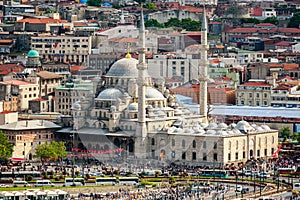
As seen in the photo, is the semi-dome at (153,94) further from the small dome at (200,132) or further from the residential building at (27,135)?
the residential building at (27,135)

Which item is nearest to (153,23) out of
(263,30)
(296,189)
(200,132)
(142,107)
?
(263,30)

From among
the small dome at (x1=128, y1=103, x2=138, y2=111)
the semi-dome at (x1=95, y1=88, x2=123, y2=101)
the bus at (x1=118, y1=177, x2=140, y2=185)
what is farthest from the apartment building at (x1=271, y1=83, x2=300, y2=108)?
the bus at (x1=118, y1=177, x2=140, y2=185)

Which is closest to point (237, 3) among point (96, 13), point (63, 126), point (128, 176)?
point (96, 13)

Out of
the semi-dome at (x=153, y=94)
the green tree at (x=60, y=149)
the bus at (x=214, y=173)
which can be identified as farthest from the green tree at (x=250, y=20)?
the bus at (x=214, y=173)

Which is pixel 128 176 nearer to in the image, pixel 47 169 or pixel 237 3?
pixel 47 169

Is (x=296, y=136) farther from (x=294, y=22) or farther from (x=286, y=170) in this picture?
(x=294, y=22)

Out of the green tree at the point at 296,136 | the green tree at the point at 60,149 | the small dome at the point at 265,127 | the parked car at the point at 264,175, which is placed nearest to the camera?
the parked car at the point at 264,175
